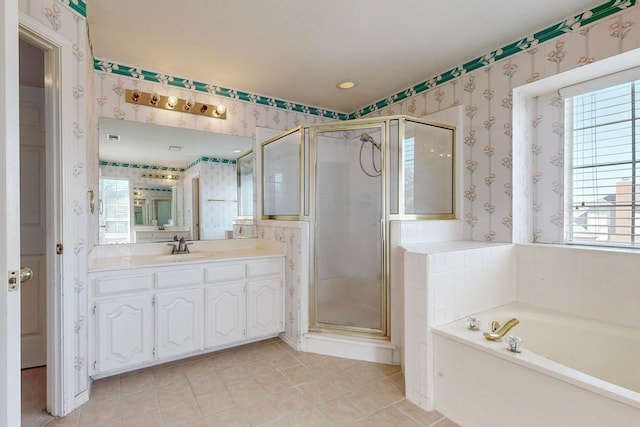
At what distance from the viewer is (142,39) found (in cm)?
218

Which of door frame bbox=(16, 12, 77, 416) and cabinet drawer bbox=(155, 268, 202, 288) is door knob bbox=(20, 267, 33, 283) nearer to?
door frame bbox=(16, 12, 77, 416)

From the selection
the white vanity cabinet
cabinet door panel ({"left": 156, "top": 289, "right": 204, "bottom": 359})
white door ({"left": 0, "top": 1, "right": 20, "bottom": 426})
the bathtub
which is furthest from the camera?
cabinet door panel ({"left": 156, "top": 289, "right": 204, "bottom": 359})

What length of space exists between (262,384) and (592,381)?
1.76 metres

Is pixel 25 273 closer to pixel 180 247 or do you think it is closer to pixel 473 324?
pixel 180 247

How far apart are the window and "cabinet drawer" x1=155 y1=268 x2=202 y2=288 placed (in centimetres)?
279

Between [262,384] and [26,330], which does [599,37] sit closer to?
[262,384]

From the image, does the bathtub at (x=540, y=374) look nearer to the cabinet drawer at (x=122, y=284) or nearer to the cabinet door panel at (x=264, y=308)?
the cabinet door panel at (x=264, y=308)

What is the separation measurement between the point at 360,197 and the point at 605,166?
68.1 inches

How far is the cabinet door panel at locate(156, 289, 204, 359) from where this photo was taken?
2109mm

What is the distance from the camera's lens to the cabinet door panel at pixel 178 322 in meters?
2.11

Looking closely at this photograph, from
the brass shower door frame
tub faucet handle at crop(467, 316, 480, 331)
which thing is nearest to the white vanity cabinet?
the brass shower door frame

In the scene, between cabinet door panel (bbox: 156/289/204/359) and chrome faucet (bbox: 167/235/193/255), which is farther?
chrome faucet (bbox: 167/235/193/255)


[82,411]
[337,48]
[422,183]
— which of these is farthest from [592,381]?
[82,411]

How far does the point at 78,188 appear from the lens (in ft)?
5.83
